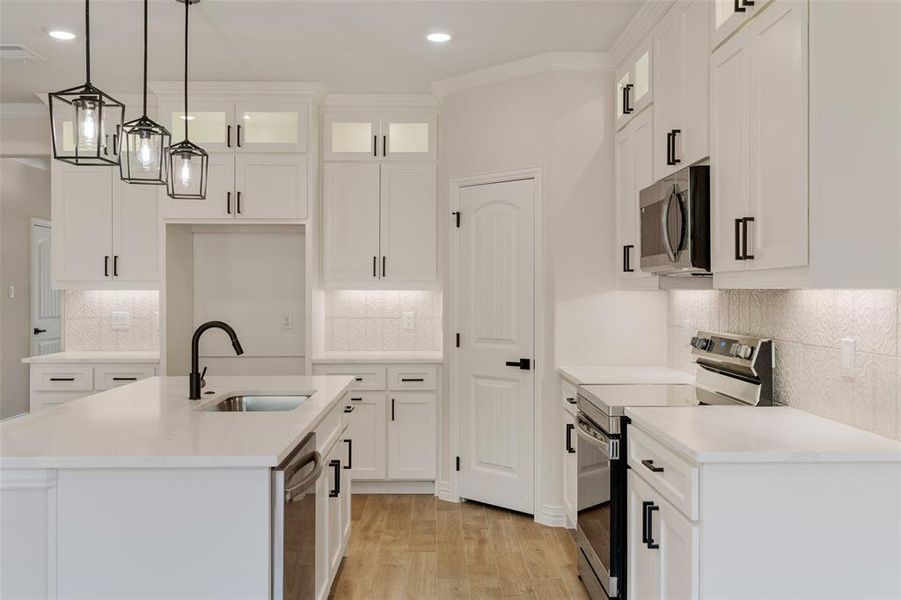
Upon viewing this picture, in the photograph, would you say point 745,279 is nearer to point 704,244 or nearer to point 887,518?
point 704,244

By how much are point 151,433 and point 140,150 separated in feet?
3.54

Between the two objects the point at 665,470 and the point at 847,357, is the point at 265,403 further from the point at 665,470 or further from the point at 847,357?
the point at 847,357

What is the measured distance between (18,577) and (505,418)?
280 cm

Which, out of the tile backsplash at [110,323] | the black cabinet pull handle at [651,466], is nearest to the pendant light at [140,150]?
the black cabinet pull handle at [651,466]

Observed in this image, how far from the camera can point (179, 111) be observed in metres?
4.59

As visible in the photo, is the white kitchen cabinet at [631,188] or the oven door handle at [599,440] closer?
the oven door handle at [599,440]

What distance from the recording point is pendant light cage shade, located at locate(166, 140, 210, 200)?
294 cm

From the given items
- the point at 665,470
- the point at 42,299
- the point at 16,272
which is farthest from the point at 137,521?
the point at 42,299

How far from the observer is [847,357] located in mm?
2209

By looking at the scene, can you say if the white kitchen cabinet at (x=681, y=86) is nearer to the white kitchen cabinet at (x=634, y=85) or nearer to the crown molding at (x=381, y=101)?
the white kitchen cabinet at (x=634, y=85)

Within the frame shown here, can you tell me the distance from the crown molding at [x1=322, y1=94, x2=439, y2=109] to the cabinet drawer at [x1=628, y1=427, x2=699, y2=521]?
3082 millimetres

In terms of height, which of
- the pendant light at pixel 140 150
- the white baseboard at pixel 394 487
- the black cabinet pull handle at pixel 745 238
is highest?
the pendant light at pixel 140 150

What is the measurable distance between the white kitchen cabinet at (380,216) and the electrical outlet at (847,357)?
2.96m

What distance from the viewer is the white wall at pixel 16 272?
6.09 m
